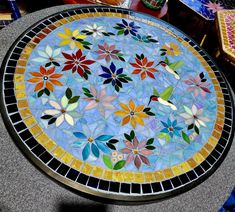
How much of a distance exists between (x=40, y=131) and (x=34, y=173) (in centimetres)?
25

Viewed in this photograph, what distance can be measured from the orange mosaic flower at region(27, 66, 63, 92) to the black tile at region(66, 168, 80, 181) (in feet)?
1.83

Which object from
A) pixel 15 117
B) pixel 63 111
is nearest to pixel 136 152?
pixel 63 111

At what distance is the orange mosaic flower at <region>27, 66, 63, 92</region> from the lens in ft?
5.85

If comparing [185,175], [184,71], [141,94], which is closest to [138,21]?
[184,71]

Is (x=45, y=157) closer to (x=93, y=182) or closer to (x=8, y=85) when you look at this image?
(x=93, y=182)

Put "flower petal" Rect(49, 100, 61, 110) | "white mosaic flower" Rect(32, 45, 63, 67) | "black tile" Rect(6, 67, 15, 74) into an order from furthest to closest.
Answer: "white mosaic flower" Rect(32, 45, 63, 67), "black tile" Rect(6, 67, 15, 74), "flower petal" Rect(49, 100, 61, 110)

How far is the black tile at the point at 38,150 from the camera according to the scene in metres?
1.54

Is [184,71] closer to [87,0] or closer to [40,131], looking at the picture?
[40,131]

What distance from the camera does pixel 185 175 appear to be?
162cm

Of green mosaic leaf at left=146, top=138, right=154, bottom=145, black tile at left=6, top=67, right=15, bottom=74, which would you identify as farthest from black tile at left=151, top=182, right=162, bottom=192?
black tile at left=6, top=67, right=15, bottom=74

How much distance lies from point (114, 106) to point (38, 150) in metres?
0.54

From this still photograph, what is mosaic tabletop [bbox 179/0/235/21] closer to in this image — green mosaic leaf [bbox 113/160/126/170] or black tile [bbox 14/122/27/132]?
green mosaic leaf [bbox 113/160/126/170]

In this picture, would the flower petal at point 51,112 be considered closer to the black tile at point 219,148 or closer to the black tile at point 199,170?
the black tile at point 199,170

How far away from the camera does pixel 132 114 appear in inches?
70.5
